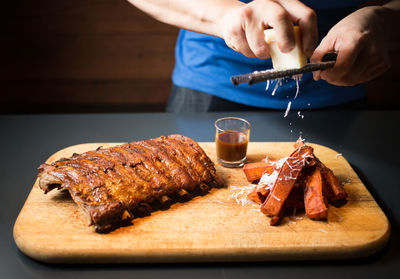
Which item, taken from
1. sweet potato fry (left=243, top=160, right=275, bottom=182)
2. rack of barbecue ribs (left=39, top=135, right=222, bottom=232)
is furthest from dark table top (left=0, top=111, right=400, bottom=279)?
sweet potato fry (left=243, top=160, right=275, bottom=182)

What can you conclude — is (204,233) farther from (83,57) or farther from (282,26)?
(83,57)

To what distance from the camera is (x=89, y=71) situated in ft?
18.0

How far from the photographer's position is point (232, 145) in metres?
2.51

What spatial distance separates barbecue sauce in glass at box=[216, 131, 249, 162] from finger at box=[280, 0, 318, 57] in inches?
28.9

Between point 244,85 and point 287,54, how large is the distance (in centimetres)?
113

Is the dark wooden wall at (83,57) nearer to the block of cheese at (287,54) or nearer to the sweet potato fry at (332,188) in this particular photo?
the block of cheese at (287,54)

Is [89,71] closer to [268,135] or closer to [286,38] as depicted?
[268,135]

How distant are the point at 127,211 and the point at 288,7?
1318 millimetres

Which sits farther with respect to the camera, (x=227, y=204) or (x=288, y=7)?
(x=227, y=204)

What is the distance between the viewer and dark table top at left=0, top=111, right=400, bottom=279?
1812 millimetres

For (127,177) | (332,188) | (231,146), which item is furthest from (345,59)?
(127,177)

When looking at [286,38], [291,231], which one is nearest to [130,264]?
[291,231]

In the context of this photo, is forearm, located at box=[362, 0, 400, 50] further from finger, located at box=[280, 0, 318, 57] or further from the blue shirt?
finger, located at box=[280, 0, 318, 57]

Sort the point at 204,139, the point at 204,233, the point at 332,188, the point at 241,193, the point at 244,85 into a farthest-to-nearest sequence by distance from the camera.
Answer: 1. the point at 244,85
2. the point at 204,139
3. the point at 241,193
4. the point at 332,188
5. the point at 204,233
